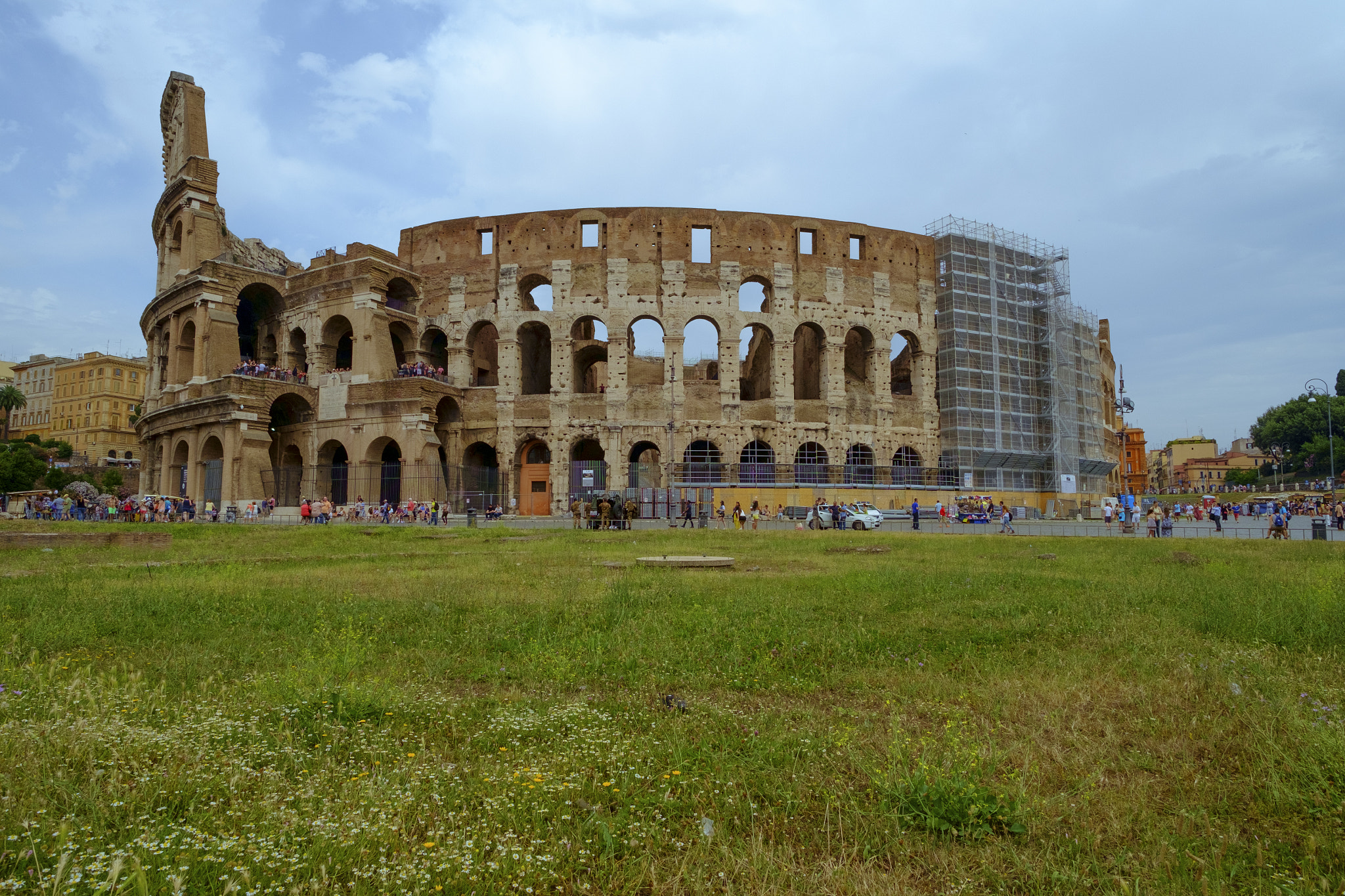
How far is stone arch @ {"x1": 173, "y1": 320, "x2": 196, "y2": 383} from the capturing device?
3506 centimetres

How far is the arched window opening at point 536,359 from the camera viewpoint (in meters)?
36.7

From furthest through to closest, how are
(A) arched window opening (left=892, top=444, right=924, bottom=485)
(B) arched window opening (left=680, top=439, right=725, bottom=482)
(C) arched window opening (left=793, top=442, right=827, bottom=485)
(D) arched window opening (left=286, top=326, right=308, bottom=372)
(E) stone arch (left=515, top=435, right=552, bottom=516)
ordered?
(D) arched window opening (left=286, top=326, right=308, bottom=372) < (A) arched window opening (left=892, top=444, right=924, bottom=485) < (E) stone arch (left=515, top=435, right=552, bottom=516) < (C) arched window opening (left=793, top=442, right=827, bottom=485) < (B) arched window opening (left=680, top=439, right=725, bottom=482)

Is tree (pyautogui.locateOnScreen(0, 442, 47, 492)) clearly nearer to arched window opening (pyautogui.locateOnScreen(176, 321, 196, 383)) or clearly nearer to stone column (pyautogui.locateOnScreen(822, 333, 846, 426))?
arched window opening (pyautogui.locateOnScreen(176, 321, 196, 383))

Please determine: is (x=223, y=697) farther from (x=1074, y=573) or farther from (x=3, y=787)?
(x=1074, y=573)

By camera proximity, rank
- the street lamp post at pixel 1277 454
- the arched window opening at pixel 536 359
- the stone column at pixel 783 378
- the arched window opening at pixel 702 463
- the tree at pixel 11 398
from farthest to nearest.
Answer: the street lamp post at pixel 1277 454
the tree at pixel 11 398
the arched window opening at pixel 536 359
the stone column at pixel 783 378
the arched window opening at pixel 702 463

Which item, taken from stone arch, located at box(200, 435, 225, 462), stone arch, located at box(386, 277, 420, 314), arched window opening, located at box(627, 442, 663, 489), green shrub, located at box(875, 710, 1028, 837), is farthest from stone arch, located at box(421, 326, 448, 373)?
green shrub, located at box(875, 710, 1028, 837)

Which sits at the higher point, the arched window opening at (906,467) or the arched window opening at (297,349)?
the arched window opening at (297,349)

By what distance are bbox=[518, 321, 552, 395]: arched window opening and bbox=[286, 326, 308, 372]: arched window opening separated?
10.4 meters

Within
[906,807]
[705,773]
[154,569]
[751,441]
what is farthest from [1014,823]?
[751,441]

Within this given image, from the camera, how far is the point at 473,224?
36.0 meters

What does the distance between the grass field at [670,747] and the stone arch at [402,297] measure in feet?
102

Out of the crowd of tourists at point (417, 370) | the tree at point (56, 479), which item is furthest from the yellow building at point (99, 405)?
the crowd of tourists at point (417, 370)

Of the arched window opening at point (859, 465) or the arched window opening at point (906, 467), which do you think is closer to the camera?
the arched window opening at point (859, 465)

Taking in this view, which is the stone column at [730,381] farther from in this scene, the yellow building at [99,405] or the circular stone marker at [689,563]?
the yellow building at [99,405]
